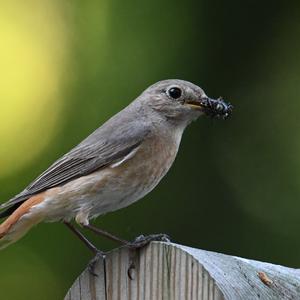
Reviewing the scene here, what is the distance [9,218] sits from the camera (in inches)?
196

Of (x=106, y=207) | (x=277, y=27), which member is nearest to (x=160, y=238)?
(x=106, y=207)

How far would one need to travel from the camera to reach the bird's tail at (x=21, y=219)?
4.94 m

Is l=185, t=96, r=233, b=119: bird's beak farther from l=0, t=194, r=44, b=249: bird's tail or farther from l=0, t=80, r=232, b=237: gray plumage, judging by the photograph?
l=0, t=194, r=44, b=249: bird's tail

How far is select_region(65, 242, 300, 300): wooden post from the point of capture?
3.38 m

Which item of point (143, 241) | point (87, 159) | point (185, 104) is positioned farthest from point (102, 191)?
point (143, 241)

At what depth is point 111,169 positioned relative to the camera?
16.5 feet

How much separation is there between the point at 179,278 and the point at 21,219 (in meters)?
1.69

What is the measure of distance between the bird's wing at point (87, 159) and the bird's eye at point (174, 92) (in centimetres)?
31

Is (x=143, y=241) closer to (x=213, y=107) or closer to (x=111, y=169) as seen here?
(x=111, y=169)

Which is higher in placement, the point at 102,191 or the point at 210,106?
the point at 210,106

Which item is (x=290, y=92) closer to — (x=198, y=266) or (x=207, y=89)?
(x=207, y=89)

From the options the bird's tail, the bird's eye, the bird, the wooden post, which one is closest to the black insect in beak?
the bird

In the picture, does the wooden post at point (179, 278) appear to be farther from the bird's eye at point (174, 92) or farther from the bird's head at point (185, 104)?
the bird's eye at point (174, 92)

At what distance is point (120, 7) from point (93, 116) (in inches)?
37.3
